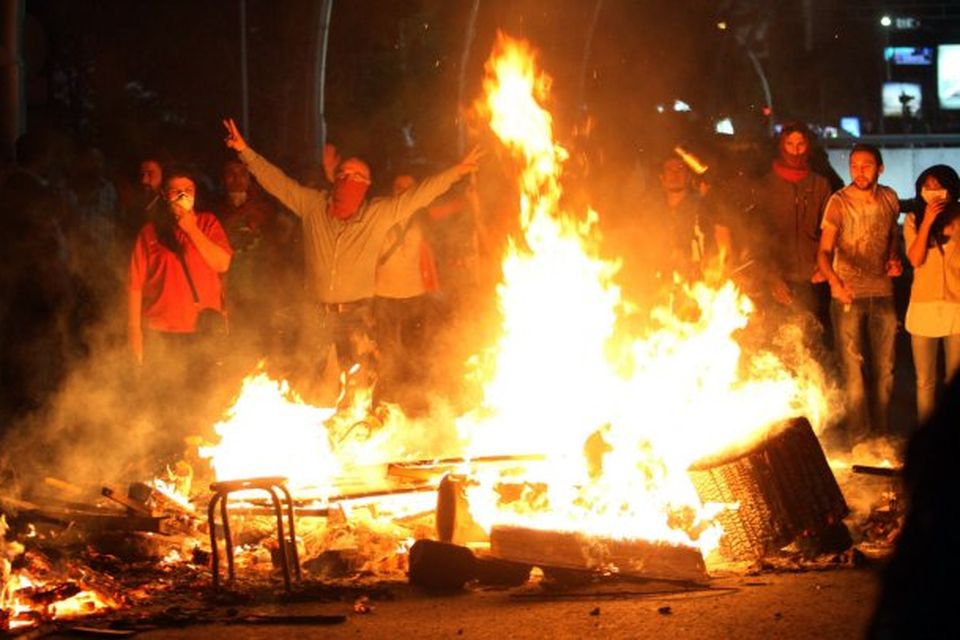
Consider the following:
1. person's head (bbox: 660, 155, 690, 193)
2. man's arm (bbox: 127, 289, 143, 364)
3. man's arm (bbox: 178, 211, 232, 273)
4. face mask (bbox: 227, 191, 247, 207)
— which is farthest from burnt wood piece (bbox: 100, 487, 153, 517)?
person's head (bbox: 660, 155, 690, 193)

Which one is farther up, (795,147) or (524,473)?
(795,147)

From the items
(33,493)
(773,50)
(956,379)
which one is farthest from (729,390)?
(773,50)

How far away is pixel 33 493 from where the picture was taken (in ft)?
28.5

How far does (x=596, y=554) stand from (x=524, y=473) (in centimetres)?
149

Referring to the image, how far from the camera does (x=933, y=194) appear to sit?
32.9 ft

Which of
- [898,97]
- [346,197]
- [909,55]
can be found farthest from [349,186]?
[909,55]

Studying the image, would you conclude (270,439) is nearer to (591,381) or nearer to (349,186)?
(591,381)

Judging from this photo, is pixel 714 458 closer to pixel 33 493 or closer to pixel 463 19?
pixel 33 493

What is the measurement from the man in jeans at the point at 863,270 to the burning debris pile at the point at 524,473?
0.52 metres

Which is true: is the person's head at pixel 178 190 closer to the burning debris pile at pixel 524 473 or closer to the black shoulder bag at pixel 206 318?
the black shoulder bag at pixel 206 318

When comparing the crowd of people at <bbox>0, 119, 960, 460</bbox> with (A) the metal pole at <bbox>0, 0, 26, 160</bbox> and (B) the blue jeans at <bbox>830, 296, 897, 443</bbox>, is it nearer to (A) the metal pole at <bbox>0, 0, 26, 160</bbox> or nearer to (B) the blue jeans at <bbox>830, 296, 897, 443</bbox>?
(B) the blue jeans at <bbox>830, 296, 897, 443</bbox>

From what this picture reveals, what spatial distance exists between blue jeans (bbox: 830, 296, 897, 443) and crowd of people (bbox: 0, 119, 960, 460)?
0.01 metres

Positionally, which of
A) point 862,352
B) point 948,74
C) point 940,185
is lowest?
point 862,352

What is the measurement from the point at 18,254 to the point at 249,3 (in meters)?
14.0
